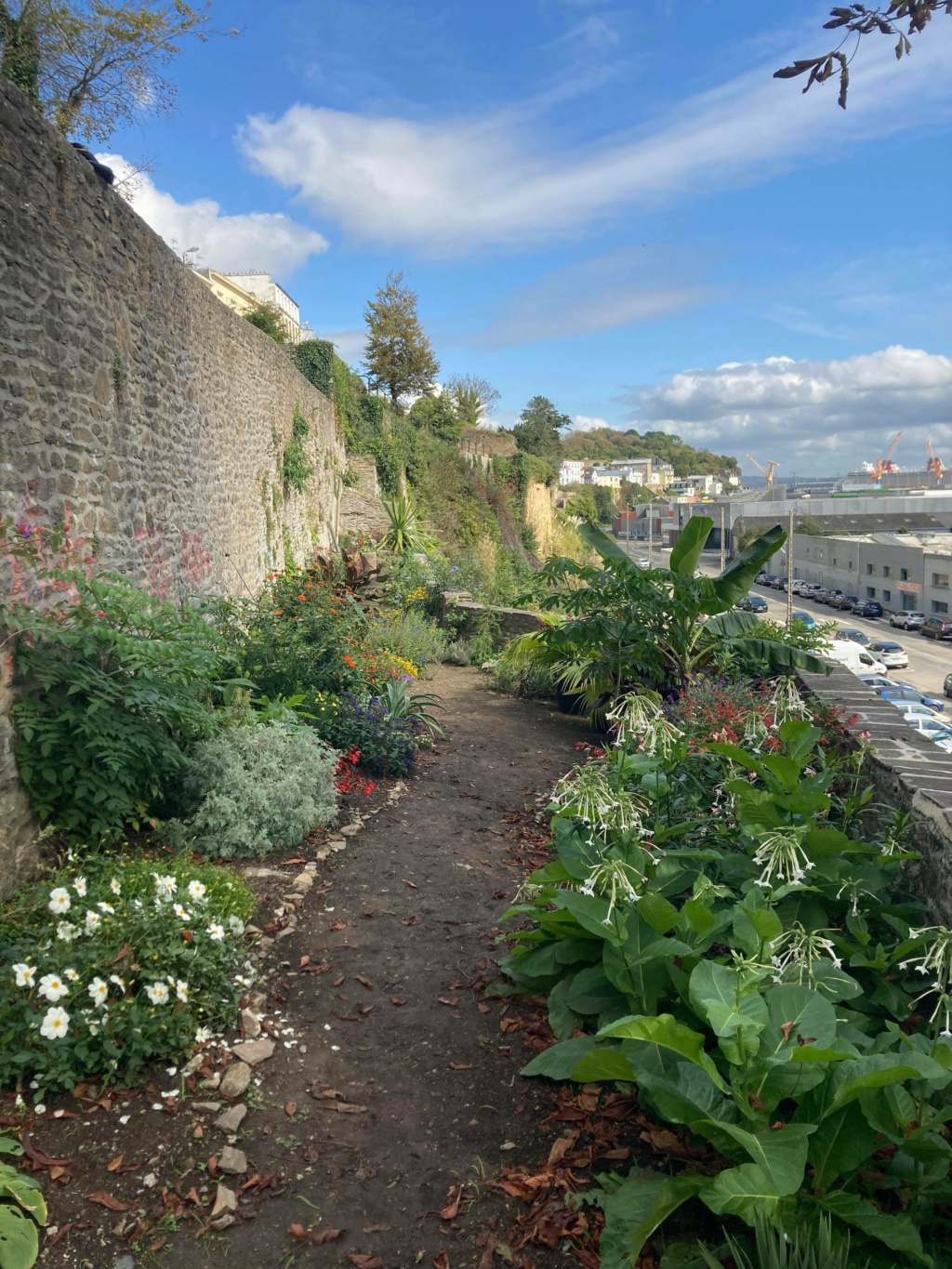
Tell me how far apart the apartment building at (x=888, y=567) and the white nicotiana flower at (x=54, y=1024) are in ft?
180

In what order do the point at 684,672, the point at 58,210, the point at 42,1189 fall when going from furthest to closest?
the point at 684,672, the point at 58,210, the point at 42,1189

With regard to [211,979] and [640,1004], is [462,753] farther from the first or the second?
[640,1004]

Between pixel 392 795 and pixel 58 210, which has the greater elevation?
pixel 58 210

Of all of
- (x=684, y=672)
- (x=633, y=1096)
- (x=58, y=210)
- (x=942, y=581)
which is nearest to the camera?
(x=633, y=1096)

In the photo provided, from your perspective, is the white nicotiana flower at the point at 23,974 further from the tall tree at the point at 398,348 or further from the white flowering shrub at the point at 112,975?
the tall tree at the point at 398,348

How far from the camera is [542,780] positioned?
7395 mm

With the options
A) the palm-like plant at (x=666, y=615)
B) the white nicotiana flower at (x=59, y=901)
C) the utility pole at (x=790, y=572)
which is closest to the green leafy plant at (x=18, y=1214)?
the white nicotiana flower at (x=59, y=901)

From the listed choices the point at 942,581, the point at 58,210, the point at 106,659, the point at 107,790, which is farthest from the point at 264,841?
the point at 942,581

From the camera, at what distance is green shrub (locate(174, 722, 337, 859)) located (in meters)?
5.02

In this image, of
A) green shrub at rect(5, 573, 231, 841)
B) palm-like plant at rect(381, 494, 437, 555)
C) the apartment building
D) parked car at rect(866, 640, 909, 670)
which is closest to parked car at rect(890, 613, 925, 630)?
the apartment building

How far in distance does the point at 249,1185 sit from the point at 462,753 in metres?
5.40

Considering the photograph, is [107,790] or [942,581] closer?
[107,790]

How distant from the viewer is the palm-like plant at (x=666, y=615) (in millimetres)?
7555

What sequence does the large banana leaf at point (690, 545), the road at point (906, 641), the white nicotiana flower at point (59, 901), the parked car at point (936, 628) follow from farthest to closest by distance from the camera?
1. the parked car at point (936, 628)
2. the road at point (906, 641)
3. the large banana leaf at point (690, 545)
4. the white nicotiana flower at point (59, 901)
